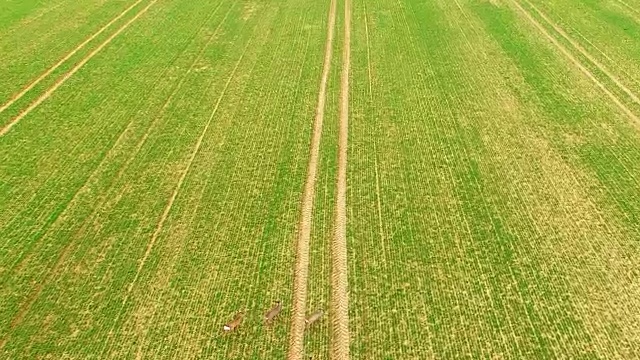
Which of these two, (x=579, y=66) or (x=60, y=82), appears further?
(x=579, y=66)

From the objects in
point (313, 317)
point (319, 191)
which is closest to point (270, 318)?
point (313, 317)

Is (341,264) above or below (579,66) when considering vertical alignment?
below

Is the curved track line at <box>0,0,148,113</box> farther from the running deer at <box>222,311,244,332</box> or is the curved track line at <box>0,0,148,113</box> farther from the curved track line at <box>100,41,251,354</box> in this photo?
the running deer at <box>222,311,244,332</box>

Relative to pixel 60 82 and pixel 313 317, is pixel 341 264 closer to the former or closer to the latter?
pixel 313 317

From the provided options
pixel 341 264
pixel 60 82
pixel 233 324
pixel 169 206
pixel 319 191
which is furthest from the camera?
pixel 60 82

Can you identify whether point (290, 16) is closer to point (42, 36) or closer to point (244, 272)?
point (42, 36)

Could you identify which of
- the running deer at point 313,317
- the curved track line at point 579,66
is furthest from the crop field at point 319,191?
the running deer at point 313,317

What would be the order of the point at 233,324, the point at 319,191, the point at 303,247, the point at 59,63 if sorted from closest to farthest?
the point at 233,324 → the point at 303,247 → the point at 319,191 → the point at 59,63
